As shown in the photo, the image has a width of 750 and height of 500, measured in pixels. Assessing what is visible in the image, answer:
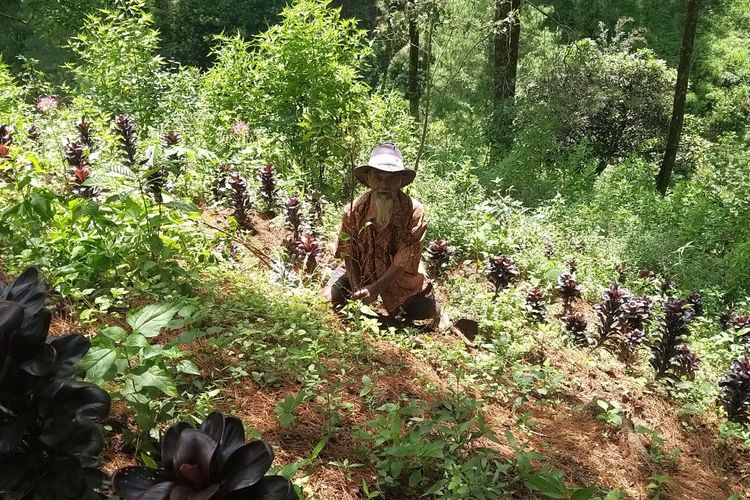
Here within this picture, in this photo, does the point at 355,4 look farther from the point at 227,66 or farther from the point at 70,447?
the point at 70,447

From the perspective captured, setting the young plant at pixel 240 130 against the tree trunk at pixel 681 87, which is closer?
the young plant at pixel 240 130

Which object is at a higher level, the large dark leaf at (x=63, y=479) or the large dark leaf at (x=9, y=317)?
the large dark leaf at (x=9, y=317)

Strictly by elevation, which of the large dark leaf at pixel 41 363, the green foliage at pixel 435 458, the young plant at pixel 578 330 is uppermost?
the large dark leaf at pixel 41 363

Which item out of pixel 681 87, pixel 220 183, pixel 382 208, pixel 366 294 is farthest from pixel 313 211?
pixel 681 87

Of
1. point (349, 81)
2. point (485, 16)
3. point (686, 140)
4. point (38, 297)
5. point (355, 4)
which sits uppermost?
point (355, 4)

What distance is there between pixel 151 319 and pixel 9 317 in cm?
68

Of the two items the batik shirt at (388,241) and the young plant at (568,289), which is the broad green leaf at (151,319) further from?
the young plant at (568,289)

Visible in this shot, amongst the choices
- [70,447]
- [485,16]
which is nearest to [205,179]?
[70,447]

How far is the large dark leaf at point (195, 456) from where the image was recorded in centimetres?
107

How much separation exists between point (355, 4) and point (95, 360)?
95.1ft

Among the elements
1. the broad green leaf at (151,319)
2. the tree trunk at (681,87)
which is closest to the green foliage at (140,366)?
the broad green leaf at (151,319)

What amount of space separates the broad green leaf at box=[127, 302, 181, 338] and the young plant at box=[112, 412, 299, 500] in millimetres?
579

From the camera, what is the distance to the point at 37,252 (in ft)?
8.09

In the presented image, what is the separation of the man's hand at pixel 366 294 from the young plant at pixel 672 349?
2.14 meters
